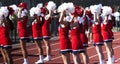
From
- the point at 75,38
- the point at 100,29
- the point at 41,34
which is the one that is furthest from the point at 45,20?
the point at 75,38

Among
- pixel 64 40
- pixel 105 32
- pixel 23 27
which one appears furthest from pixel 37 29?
pixel 64 40

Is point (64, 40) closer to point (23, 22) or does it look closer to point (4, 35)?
point (4, 35)

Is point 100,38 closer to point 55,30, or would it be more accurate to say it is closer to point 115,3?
point 55,30

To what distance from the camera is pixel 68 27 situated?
9.09m

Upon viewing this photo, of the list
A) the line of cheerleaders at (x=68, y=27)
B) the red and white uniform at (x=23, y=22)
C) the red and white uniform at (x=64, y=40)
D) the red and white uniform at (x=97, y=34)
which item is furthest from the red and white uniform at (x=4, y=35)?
the red and white uniform at (x=97, y=34)

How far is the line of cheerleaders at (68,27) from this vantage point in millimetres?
8984

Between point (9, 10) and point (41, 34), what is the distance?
1759 mm

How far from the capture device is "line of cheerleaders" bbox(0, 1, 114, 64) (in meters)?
8.98

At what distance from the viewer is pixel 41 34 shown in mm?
11883

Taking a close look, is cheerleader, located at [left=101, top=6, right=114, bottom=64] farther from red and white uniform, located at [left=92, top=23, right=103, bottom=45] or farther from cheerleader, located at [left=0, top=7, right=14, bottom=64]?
cheerleader, located at [left=0, top=7, right=14, bottom=64]

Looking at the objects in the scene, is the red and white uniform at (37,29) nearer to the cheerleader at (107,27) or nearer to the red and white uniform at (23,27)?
the red and white uniform at (23,27)

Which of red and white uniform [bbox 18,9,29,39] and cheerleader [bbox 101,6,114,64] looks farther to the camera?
cheerleader [bbox 101,6,114,64]

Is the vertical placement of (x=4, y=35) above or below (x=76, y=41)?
above

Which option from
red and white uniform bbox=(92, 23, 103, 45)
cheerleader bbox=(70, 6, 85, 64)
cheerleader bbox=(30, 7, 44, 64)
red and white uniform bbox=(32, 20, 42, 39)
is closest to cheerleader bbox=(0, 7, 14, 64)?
cheerleader bbox=(30, 7, 44, 64)
